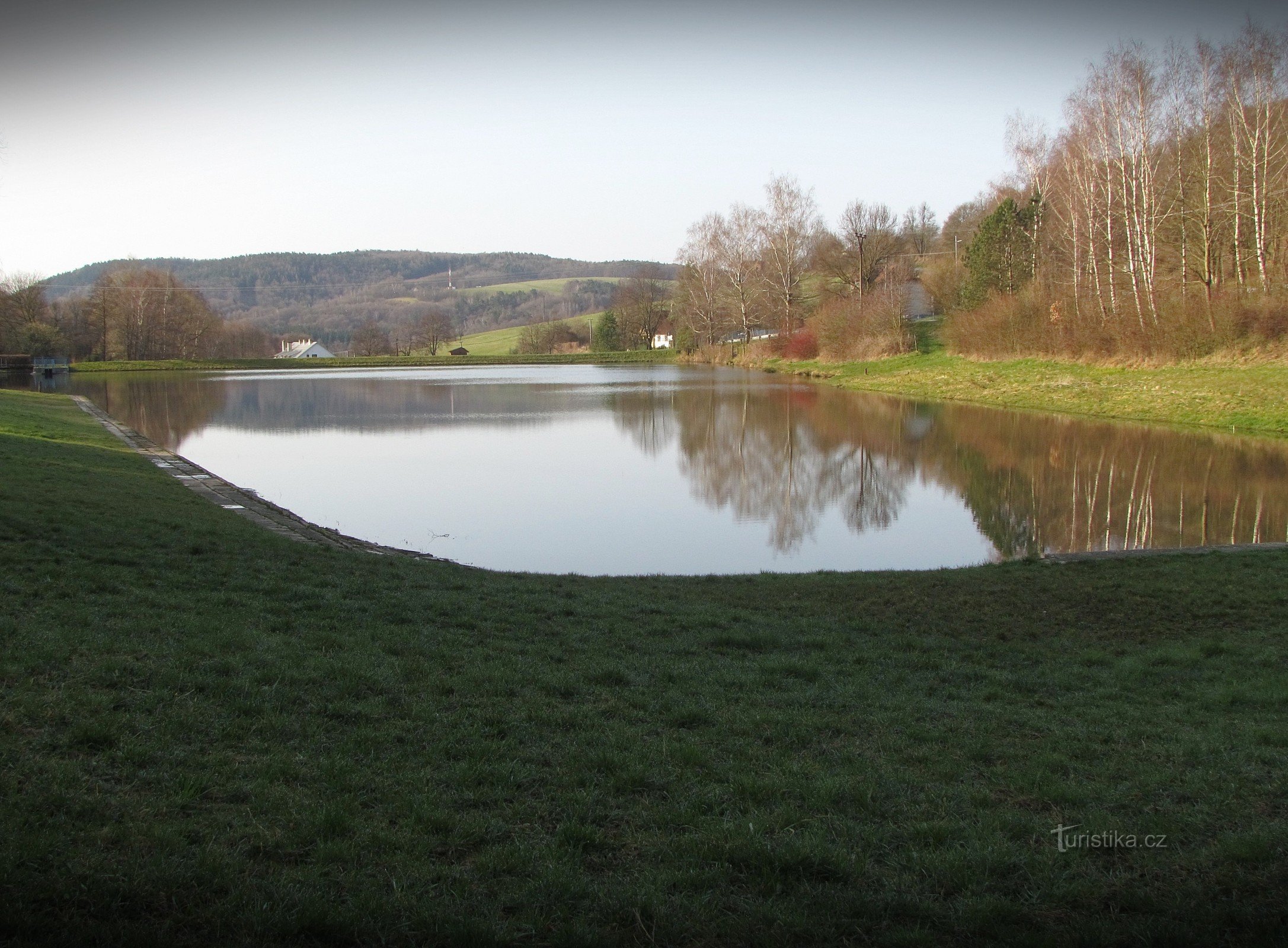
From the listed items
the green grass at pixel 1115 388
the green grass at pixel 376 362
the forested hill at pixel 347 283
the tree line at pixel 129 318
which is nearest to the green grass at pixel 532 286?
the forested hill at pixel 347 283

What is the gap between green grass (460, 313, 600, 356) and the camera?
10544 cm

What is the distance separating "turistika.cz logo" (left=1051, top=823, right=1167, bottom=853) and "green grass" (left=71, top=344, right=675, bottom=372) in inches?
2730

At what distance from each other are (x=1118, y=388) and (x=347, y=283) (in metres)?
140

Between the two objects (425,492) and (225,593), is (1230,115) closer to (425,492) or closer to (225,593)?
(425,492)

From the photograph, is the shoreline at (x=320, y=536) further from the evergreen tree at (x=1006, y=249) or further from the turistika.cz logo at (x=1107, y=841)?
the evergreen tree at (x=1006, y=249)

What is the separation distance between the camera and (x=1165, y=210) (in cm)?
3066

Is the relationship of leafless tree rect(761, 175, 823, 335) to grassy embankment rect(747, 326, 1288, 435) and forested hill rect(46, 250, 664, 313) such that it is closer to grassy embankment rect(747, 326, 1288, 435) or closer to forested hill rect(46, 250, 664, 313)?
grassy embankment rect(747, 326, 1288, 435)

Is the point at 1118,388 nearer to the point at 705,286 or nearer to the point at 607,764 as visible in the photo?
the point at 607,764

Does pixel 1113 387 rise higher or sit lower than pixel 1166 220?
lower

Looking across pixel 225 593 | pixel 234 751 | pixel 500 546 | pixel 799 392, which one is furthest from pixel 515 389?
pixel 234 751

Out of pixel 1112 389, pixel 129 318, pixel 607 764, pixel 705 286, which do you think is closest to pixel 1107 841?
pixel 607 764

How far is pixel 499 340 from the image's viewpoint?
115750mm

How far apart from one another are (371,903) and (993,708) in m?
3.80

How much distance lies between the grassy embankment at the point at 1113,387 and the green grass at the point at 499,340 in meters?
66.9
